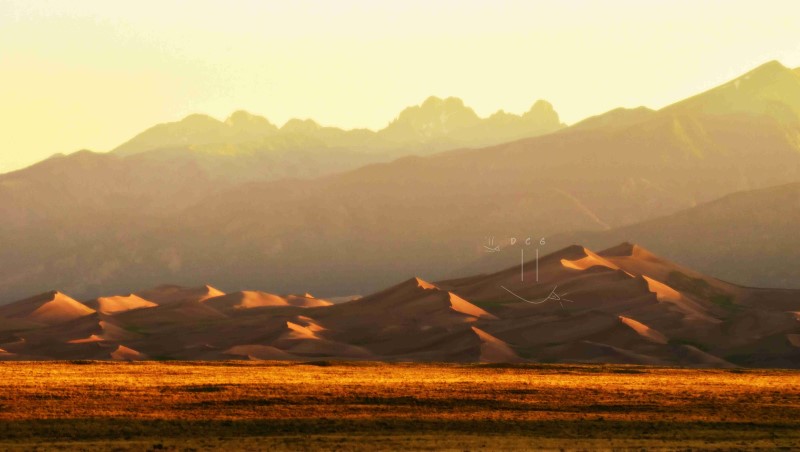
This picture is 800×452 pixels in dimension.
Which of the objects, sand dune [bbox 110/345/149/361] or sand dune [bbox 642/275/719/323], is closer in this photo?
sand dune [bbox 110/345/149/361]

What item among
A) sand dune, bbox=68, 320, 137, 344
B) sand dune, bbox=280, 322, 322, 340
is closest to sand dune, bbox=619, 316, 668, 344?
sand dune, bbox=280, 322, 322, 340

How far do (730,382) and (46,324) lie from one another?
119m

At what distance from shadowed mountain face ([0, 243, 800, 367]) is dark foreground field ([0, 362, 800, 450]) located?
48798mm

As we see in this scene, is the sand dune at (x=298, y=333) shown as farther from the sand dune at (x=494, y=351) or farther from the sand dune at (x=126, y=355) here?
the sand dune at (x=494, y=351)

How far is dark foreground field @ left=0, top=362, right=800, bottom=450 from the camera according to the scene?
56.9 m

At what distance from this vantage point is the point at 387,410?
6844 cm

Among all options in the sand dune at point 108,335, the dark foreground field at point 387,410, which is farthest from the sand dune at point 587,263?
the dark foreground field at point 387,410

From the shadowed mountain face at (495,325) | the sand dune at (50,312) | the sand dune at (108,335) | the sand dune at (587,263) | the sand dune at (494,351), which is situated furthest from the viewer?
the sand dune at (587,263)

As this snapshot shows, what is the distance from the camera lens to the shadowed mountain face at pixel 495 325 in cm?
14775

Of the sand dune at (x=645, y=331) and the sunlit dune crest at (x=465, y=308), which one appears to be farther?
the sunlit dune crest at (x=465, y=308)

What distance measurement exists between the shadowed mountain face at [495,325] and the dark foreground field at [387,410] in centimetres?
4880

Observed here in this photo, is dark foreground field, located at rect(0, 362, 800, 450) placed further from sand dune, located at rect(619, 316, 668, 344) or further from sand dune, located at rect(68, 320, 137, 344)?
sand dune, located at rect(68, 320, 137, 344)

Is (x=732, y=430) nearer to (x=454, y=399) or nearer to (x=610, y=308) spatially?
(x=454, y=399)

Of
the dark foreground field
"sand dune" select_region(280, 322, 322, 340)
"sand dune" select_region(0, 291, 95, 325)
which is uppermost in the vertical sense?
"sand dune" select_region(0, 291, 95, 325)
